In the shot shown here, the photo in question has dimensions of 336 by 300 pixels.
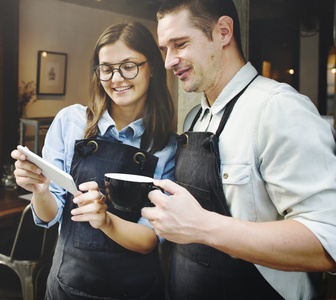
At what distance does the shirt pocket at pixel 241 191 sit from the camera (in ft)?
3.58

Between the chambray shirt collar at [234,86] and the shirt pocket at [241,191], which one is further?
the chambray shirt collar at [234,86]

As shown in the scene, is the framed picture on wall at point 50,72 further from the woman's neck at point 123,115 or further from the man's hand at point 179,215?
the man's hand at point 179,215

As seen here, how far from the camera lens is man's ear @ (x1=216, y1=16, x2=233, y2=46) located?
3.95ft

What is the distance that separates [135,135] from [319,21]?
0.91 m

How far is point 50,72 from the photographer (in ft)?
5.05

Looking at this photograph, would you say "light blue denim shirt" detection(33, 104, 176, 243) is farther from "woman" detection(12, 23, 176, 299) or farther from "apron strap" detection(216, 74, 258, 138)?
"apron strap" detection(216, 74, 258, 138)

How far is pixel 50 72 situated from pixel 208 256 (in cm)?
98

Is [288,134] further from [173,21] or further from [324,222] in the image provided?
[173,21]

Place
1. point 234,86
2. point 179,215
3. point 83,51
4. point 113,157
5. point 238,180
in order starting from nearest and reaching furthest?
1. point 179,215
2. point 238,180
3. point 234,86
4. point 113,157
5. point 83,51

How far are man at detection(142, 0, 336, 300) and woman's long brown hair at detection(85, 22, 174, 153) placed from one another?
0.13m

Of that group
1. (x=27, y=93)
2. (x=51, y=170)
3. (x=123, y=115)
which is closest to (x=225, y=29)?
(x=123, y=115)

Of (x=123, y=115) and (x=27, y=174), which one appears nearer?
(x=27, y=174)

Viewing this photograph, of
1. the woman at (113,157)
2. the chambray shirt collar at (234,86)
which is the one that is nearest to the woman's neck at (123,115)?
the woman at (113,157)

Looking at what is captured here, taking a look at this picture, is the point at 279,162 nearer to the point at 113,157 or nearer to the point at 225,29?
the point at 225,29
